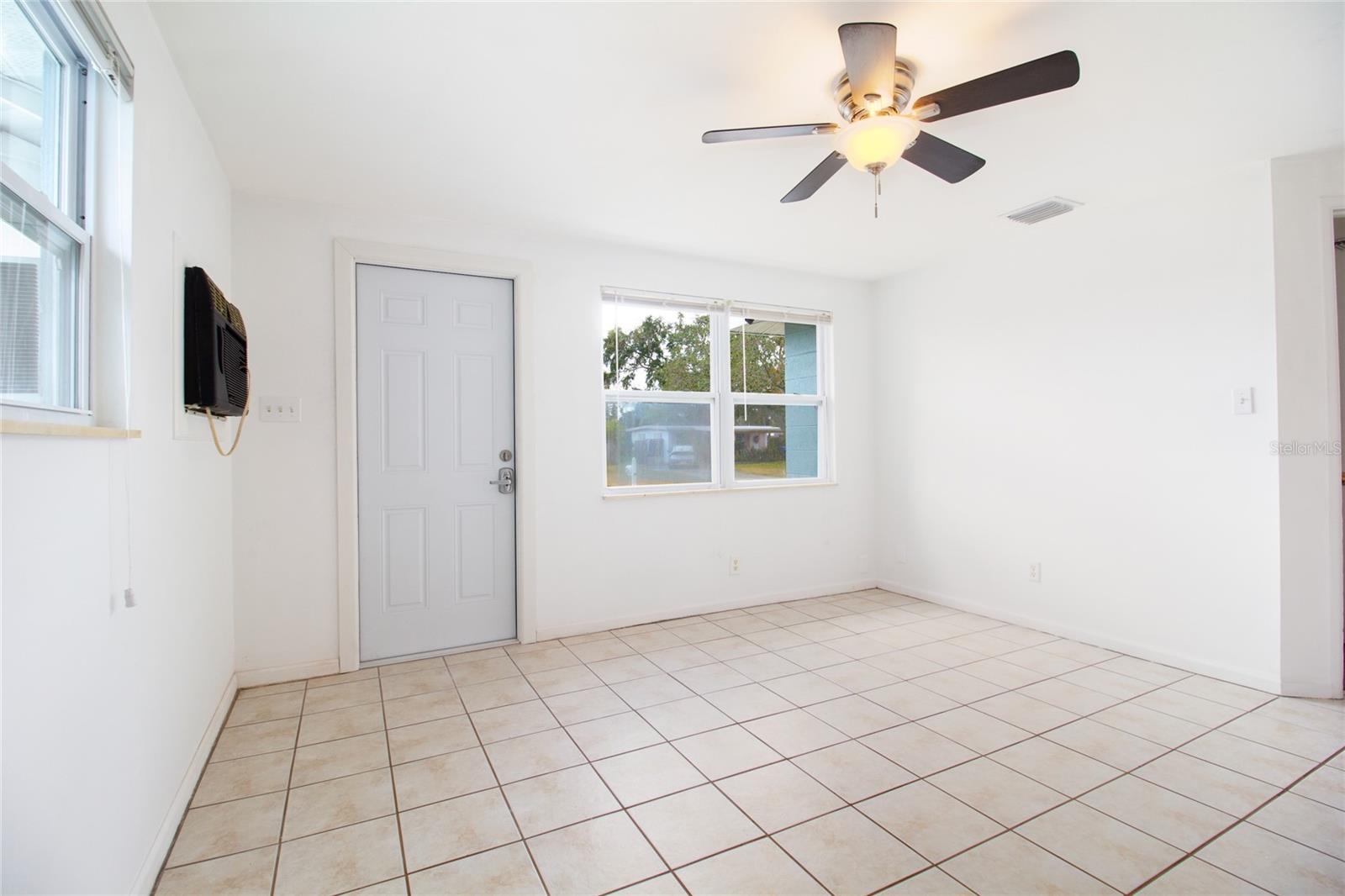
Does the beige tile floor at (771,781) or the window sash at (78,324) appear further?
the beige tile floor at (771,781)

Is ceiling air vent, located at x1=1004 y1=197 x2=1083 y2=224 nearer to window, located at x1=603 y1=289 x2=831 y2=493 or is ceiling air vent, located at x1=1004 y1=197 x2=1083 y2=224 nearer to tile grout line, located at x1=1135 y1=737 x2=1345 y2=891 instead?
window, located at x1=603 y1=289 x2=831 y2=493

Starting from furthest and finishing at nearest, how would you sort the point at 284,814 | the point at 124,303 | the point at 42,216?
the point at 284,814
the point at 124,303
the point at 42,216

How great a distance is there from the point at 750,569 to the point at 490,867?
9.92 ft

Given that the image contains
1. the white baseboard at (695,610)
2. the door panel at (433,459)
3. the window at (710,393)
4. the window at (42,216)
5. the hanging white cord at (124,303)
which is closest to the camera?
the window at (42,216)

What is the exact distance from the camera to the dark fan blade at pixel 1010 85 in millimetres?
1678

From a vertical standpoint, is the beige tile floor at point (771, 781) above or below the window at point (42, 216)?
below

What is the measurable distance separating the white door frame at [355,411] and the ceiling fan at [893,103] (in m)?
1.96

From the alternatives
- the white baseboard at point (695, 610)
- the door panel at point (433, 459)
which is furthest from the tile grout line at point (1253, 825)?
the door panel at point (433, 459)

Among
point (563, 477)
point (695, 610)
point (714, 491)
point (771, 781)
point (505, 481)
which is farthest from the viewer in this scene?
point (714, 491)

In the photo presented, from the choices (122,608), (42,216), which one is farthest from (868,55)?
(122,608)

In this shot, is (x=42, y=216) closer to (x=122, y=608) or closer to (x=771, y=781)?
(x=122, y=608)

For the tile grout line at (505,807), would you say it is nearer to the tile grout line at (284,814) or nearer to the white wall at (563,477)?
the tile grout line at (284,814)

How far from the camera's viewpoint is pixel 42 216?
1.35 m

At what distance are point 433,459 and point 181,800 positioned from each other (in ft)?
6.26
